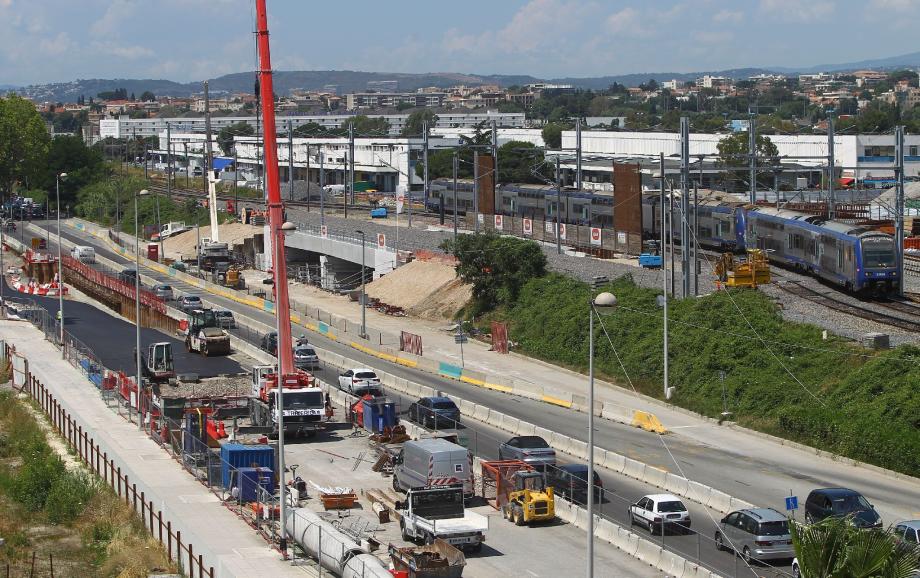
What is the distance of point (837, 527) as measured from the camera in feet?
64.0

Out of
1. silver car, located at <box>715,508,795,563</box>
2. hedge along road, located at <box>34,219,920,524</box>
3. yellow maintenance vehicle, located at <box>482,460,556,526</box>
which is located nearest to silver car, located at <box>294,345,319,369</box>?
hedge along road, located at <box>34,219,920,524</box>

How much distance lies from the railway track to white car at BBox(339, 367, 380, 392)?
20.5 m

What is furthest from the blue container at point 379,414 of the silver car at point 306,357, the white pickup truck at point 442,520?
the silver car at point 306,357

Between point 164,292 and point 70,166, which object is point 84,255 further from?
point 70,166

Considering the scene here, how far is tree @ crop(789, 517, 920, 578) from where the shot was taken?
18.9m

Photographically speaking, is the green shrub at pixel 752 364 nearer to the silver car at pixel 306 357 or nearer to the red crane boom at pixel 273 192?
the silver car at pixel 306 357

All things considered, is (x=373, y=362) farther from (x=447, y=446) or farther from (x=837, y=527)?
(x=837, y=527)

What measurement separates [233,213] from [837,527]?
385ft

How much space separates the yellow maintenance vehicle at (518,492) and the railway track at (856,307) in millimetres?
23062

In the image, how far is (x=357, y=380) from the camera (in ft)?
178

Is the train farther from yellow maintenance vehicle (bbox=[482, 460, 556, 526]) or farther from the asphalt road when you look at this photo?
yellow maintenance vehicle (bbox=[482, 460, 556, 526])

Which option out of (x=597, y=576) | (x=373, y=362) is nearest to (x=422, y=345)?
(x=373, y=362)

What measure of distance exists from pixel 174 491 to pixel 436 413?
1238cm

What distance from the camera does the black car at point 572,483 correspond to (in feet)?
119
